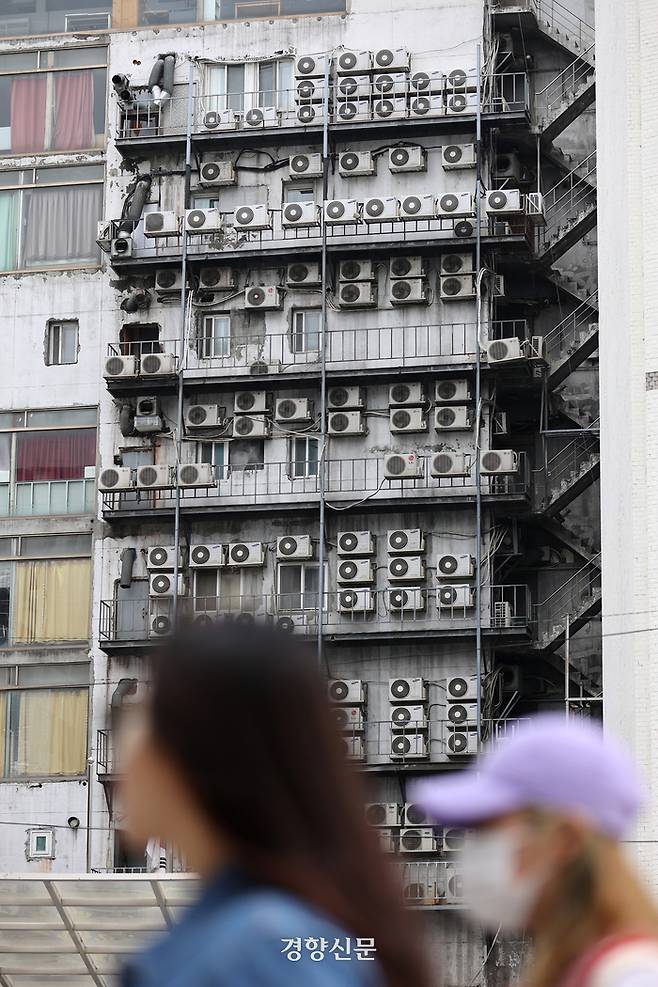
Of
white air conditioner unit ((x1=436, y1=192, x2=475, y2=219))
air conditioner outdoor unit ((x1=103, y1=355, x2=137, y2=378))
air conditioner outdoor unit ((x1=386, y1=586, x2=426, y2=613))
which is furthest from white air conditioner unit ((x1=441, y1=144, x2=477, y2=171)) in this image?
air conditioner outdoor unit ((x1=386, y1=586, x2=426, y2=613))

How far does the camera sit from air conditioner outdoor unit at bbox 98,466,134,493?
41.5 m

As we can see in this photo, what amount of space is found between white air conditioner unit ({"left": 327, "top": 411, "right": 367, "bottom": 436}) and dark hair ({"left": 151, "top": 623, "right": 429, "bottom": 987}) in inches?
1522

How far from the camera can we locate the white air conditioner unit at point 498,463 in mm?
39906

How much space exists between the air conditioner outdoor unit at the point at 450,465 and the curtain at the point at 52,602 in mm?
7927

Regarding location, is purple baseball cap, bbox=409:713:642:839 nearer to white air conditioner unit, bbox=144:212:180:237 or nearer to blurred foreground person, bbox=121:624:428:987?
blurred foreground person, bbox=121:624:428:987

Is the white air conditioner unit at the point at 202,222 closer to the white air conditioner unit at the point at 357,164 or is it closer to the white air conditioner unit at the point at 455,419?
the white air conditioner unit at the point at 357,164

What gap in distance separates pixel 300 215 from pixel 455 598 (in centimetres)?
884

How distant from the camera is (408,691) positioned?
3991cm

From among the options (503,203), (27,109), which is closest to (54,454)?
(27,109)

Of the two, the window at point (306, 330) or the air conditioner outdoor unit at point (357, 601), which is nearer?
the air conditioner outdoor unit at point (357, 601)

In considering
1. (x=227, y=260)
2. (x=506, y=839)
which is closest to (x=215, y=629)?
(x=506, y=839)

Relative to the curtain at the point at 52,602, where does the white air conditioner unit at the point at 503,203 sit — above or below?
above

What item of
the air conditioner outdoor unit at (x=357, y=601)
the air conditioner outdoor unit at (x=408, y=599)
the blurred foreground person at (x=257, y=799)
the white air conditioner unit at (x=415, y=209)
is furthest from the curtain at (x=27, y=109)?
the blurred foreground person at (x=257, y=799)

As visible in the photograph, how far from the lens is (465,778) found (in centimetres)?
312
